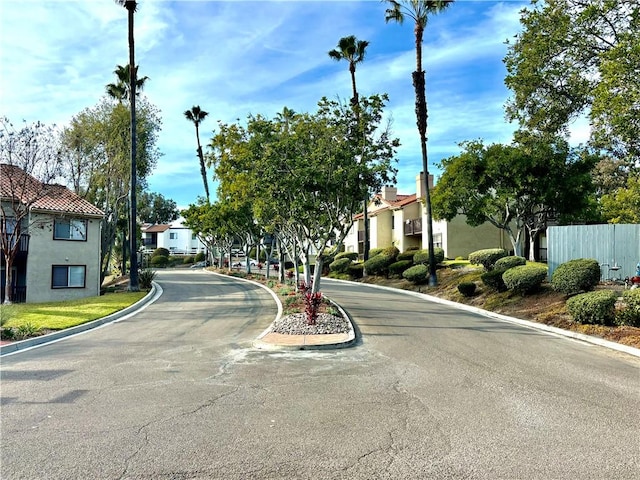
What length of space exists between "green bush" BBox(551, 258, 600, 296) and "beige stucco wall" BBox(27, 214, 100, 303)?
23.8 metres

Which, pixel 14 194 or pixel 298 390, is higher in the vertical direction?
pixel 14 194

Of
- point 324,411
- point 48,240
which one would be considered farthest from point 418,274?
point 324,411

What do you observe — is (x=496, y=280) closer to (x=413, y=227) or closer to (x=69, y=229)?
(x=69, y=229)

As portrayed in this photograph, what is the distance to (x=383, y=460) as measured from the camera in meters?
4.88

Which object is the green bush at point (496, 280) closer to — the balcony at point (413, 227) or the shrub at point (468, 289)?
the shrub at point (468, 289)

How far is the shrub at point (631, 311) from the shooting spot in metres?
12.5

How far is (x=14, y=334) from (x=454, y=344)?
11.2 m

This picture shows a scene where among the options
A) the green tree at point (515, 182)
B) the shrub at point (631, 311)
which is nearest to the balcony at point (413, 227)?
the green tree at point (515, 182)

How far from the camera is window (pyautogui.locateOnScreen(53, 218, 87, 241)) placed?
1044 inches

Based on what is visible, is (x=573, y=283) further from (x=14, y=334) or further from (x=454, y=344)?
(x=14, y=334)

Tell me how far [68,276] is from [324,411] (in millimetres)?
24848

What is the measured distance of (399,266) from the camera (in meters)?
33.8

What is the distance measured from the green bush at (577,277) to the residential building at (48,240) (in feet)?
77.5

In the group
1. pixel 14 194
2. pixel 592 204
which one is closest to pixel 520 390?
pixel 14 194
